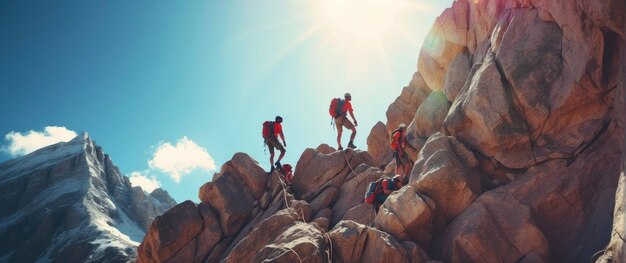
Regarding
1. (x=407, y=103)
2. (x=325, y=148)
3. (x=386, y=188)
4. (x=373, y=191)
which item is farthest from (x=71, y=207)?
(x=386, y=188)

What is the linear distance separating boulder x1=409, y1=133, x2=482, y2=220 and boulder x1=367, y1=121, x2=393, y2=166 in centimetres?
1818

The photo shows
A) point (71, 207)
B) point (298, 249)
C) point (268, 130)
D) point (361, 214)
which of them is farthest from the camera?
point (71, 207)

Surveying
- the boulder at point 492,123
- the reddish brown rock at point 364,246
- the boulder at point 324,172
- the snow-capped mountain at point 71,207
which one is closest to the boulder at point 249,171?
the boulder at point 324,172

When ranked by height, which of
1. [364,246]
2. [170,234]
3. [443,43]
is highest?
[443,43]

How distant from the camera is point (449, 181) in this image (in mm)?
17234

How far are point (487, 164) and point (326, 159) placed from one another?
13080mm

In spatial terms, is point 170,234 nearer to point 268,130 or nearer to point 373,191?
point 268,130

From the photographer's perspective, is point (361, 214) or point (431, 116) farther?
point (431, 116)

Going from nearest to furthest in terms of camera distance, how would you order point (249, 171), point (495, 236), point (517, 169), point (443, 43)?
point (495, 236) → point (517, 169) → point (249, 171) → point (443, 43)

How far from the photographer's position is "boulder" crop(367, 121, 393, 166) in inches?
1484

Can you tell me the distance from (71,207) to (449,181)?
4920 inches

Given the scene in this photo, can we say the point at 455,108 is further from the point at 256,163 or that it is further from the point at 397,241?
the point at 256,163

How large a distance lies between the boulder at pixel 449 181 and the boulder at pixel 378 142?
59.6 feet

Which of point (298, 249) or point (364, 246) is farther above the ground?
point (298, 249)
